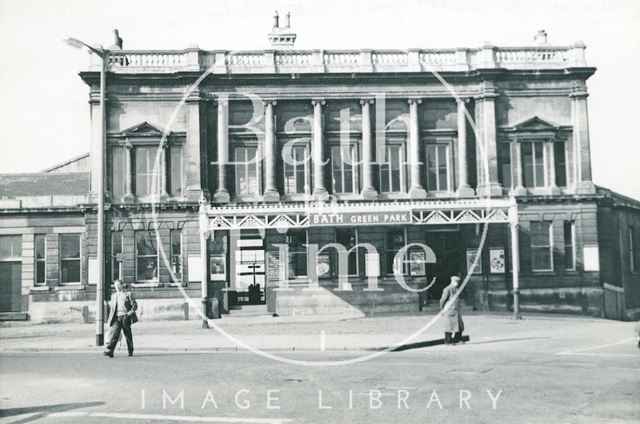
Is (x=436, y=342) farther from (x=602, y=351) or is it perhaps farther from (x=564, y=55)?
(x=564, y=55)

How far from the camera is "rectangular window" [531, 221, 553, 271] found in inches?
1224

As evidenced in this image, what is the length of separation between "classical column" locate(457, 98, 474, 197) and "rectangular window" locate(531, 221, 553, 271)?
3.23m

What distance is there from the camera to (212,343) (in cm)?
1948

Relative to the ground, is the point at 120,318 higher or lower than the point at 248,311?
higher

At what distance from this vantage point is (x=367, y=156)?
3102 centimetres

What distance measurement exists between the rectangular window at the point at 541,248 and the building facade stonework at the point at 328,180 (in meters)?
0.06

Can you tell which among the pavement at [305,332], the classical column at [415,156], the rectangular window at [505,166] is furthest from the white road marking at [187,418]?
the rectangular window at [505,166]

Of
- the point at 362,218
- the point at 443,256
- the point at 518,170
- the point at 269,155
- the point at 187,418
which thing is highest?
the point at 269,155

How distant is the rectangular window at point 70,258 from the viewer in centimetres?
3111

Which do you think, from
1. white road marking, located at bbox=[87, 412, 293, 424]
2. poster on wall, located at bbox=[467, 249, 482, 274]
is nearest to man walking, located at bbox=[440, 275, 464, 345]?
white road marking, located at bbox=[87, 412, 293, 424]

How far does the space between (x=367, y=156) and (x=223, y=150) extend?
6.09m

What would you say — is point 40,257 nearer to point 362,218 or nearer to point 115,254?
point 115,254

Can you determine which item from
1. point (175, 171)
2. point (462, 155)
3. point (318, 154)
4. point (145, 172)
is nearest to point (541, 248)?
point (462, 155)

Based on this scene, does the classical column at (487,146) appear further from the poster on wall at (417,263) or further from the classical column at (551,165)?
the poster on wall at (417,263)
